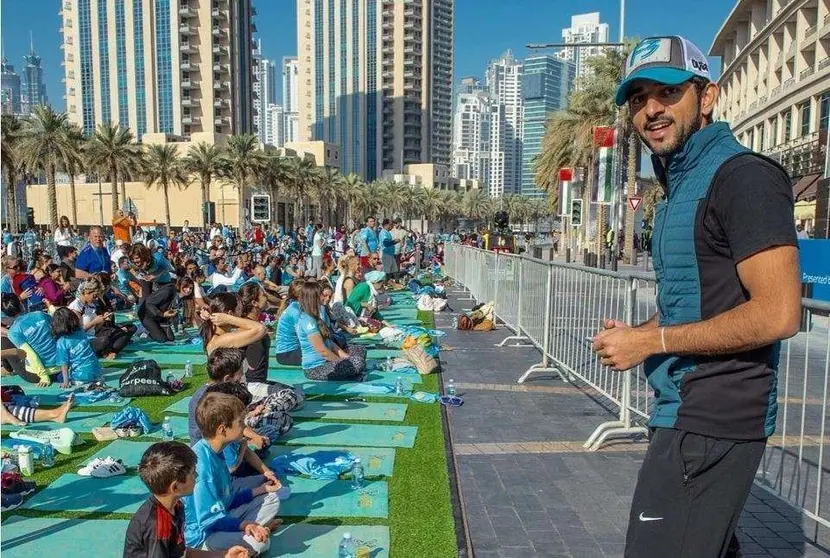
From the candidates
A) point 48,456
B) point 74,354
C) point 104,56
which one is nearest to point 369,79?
point 104,56

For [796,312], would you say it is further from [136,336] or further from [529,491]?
[136,336]

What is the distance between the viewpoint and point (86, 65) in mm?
91625

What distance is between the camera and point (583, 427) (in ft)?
22.2

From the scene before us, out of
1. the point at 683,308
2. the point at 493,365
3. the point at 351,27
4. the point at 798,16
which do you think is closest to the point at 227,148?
the point at 798,16

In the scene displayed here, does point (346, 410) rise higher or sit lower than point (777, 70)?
lower

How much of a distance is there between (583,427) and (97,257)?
995cm

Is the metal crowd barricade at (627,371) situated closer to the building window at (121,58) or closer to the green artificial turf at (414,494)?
the green artificial turf at (414,494)

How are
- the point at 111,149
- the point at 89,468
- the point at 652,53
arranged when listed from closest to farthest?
the point at 652,53 → the point at 89,468 → the point at 111,149

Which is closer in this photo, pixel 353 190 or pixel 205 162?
pixel 205 162

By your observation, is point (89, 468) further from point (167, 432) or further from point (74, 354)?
point (74, 354)

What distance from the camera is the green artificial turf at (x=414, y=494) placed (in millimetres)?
4266

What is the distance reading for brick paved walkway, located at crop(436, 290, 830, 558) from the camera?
13.8 ft

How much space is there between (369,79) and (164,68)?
182 ft

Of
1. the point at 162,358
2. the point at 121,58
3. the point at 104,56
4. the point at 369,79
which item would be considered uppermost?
the point at 369,79
